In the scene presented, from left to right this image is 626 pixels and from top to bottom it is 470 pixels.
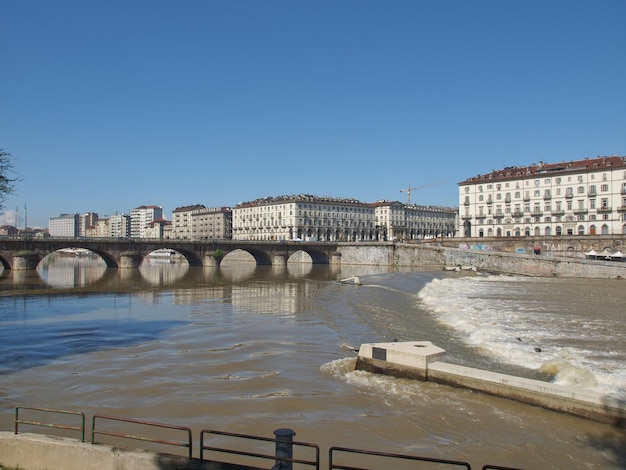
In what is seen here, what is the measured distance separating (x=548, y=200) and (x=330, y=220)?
79.0 metres

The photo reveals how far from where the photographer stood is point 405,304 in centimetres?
3444

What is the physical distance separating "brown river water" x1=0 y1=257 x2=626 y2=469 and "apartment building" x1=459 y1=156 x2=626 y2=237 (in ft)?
197

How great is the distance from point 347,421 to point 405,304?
2439 centimetres

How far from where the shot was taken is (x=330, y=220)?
163 meters

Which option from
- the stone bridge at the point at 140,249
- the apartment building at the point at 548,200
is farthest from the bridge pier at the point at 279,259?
the apartment building at the point at 548,200

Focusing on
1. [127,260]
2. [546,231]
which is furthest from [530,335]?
[546,231]

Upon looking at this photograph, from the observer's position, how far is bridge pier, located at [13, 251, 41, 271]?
7362cm

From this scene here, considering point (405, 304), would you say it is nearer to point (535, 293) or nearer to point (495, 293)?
point (495, 293)

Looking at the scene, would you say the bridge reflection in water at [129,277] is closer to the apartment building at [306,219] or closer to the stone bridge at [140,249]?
the stone bridge at [140,249]

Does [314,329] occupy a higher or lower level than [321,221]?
lower

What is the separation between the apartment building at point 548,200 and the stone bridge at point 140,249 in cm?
3235

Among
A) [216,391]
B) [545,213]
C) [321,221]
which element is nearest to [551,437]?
[216,391]

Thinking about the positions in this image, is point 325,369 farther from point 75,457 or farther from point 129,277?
point 129,277

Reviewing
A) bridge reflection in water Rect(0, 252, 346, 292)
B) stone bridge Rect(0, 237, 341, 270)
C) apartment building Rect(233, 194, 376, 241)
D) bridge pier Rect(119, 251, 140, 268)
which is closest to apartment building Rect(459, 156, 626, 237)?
stone bridge Rect(0, 237, 341, 270)
